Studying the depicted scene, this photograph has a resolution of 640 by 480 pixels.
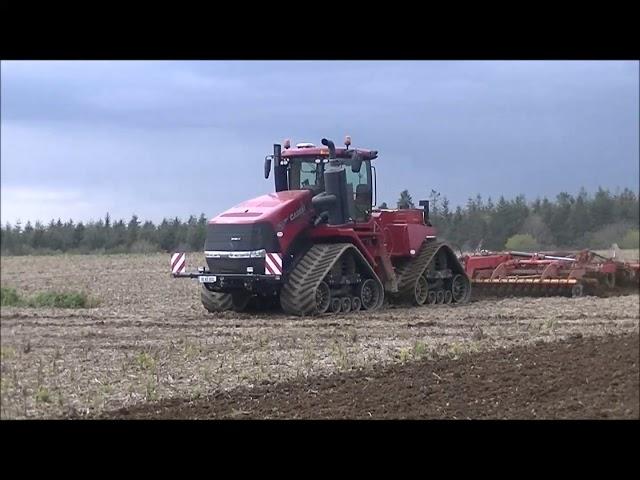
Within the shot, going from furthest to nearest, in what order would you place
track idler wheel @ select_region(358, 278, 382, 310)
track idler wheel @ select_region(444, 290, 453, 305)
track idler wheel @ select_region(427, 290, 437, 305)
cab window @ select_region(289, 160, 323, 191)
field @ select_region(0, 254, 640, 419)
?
1. track idler wheel @ select_region(444, 290, 453, 305)
2. track idler wheel @ select_region(427, 290, 437, 305)
3. track idler wheel @ select_region(358, 278, 382, 310)
4. cab window @ select_region(289, 160, 323, 191)
5. field @ select_region(0, 254, 640, 419)

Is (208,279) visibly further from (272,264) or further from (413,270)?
(413,270)

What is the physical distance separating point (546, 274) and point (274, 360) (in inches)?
155

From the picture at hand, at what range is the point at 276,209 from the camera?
25.8 ft

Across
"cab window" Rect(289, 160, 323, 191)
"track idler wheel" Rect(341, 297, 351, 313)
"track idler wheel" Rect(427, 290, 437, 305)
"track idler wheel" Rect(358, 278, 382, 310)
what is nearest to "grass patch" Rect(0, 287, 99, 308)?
"cab window" Rect(289, 160, 323, 191)

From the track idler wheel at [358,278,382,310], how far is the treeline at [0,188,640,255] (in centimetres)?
104

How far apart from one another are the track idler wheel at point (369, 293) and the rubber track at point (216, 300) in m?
1.21

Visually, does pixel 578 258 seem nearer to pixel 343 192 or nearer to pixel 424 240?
pixel 424 240

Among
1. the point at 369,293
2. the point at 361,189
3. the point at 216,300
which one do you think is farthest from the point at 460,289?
the point at 216,300

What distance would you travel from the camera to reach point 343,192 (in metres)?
8.02

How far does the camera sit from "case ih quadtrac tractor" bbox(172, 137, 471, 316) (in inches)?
296

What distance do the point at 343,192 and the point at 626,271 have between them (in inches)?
91.0

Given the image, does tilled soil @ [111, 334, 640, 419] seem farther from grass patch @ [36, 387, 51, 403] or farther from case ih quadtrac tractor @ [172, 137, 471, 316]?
case ih quadtrac tractor @ [172, 137, 471, 316]
